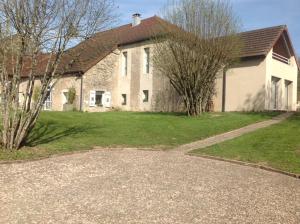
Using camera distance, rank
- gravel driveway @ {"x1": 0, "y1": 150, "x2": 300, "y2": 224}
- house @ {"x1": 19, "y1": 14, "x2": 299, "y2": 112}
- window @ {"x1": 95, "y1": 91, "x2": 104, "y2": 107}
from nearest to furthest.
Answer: gravel driveway @ {"x1": 0, "y1": 150, "x2": 300, "y2": 224} < house @ {"x1": 19, "y1": 14, "x2": 299, "y2": 112} < window @ {"x1": 95, "y1": 91, "x2": 104, "y2": 107}

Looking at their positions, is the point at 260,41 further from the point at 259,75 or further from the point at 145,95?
the point at 145,95

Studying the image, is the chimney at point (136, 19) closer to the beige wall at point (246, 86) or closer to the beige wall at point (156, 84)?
the beige wall at point (156, 84)

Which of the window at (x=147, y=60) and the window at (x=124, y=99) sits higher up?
the window at (x=147, y=60)

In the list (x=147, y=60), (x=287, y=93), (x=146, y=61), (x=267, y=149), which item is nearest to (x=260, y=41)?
(x=287, y=93)

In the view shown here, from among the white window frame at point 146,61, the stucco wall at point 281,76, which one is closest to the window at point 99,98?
the white window frame at point 146,61

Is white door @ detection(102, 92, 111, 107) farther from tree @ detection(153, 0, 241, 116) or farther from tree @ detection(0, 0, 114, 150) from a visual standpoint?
tree @ detection(0, 0, 114, 150)

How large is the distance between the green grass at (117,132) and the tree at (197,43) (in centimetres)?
212

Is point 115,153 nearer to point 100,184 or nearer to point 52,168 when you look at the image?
point 52,168

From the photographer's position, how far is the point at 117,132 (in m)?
14.9

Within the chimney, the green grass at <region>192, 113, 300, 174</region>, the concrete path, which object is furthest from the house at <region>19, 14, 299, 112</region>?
the green grass at <region>192, 113, 300, 174</region>

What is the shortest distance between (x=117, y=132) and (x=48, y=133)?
8.55 feet

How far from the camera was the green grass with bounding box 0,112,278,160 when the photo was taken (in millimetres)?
11398

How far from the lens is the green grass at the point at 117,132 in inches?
449

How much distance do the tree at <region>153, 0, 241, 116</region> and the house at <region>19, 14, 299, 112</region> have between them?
1.77 meters
